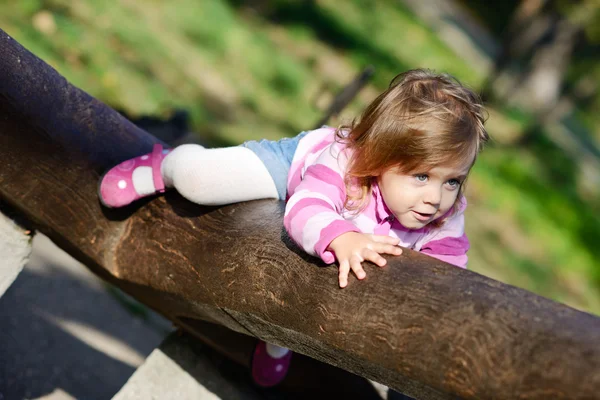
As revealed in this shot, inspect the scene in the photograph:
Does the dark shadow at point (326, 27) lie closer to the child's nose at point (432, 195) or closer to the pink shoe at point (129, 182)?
the pink shoe at point (129, 182)

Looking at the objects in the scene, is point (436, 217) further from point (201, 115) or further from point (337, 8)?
point (337, 8)

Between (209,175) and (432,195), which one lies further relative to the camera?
(209,175)

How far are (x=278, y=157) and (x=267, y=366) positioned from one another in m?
0.75

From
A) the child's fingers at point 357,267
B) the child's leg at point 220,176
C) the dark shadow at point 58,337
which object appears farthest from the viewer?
the dark shadow at point 58,337

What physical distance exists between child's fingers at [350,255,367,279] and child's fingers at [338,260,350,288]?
0.4 inches

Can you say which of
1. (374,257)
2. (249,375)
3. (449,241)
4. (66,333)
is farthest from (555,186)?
(374,257)

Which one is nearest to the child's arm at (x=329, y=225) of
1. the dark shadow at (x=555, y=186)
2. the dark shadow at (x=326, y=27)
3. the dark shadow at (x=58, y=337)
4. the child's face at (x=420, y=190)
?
the child's face at (x=420, y=190)

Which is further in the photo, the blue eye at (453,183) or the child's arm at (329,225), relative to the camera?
the blue eye at (453,183)

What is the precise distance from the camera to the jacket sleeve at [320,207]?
1.76 metres

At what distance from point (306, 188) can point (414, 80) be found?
41 centimetres

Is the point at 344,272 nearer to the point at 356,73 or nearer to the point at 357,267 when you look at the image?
the point at 357,267

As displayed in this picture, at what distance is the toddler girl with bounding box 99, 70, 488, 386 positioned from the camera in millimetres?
1839

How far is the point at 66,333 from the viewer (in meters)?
3.48

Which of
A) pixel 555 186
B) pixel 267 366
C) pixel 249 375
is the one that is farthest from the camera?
pixel 555 186
